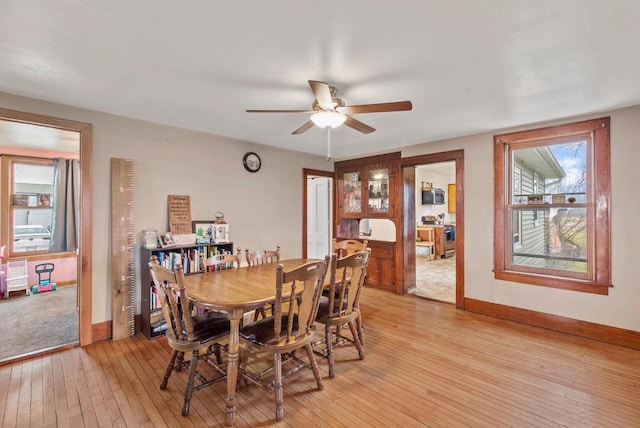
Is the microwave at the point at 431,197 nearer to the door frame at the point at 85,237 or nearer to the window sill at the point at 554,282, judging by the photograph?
the window sill at the point at 554,282

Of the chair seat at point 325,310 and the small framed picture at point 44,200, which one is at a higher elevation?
the small framed picture at point 44,200

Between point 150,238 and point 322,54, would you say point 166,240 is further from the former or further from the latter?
point 322,54

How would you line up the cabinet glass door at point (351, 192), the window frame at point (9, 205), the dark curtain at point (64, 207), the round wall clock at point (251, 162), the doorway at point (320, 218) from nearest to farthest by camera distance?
1. the round wall clock at point (251, 162)
2. the window frame at point (9, 205)
3. the dark curtain at point (64, 207)
4. the cabinet glass door at point (351, 192)
5. the doorway at point (320, 218)

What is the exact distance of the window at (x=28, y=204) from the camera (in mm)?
4828

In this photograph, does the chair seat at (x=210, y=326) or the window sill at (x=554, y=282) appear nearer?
A: the chair seat at (x=210, y=326)

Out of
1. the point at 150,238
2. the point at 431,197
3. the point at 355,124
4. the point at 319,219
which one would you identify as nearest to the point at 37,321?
the point at 150,238

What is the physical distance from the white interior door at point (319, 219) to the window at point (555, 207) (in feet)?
9.76

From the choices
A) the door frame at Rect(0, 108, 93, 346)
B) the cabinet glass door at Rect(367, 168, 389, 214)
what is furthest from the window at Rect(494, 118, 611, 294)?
the door frame at Rect(0, 108, 93, 346)

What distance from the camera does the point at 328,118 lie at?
94.6 inches

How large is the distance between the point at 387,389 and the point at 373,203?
11.3 ft

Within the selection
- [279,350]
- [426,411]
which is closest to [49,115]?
[279,350]

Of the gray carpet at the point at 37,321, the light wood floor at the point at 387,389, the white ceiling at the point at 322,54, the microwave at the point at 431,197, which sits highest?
the white ceiling at the point at 322,54

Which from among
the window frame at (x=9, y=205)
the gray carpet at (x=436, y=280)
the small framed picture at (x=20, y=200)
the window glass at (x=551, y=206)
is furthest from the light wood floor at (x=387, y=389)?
the small framed picture at (x=20, y=200)

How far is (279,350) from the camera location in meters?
2.02
